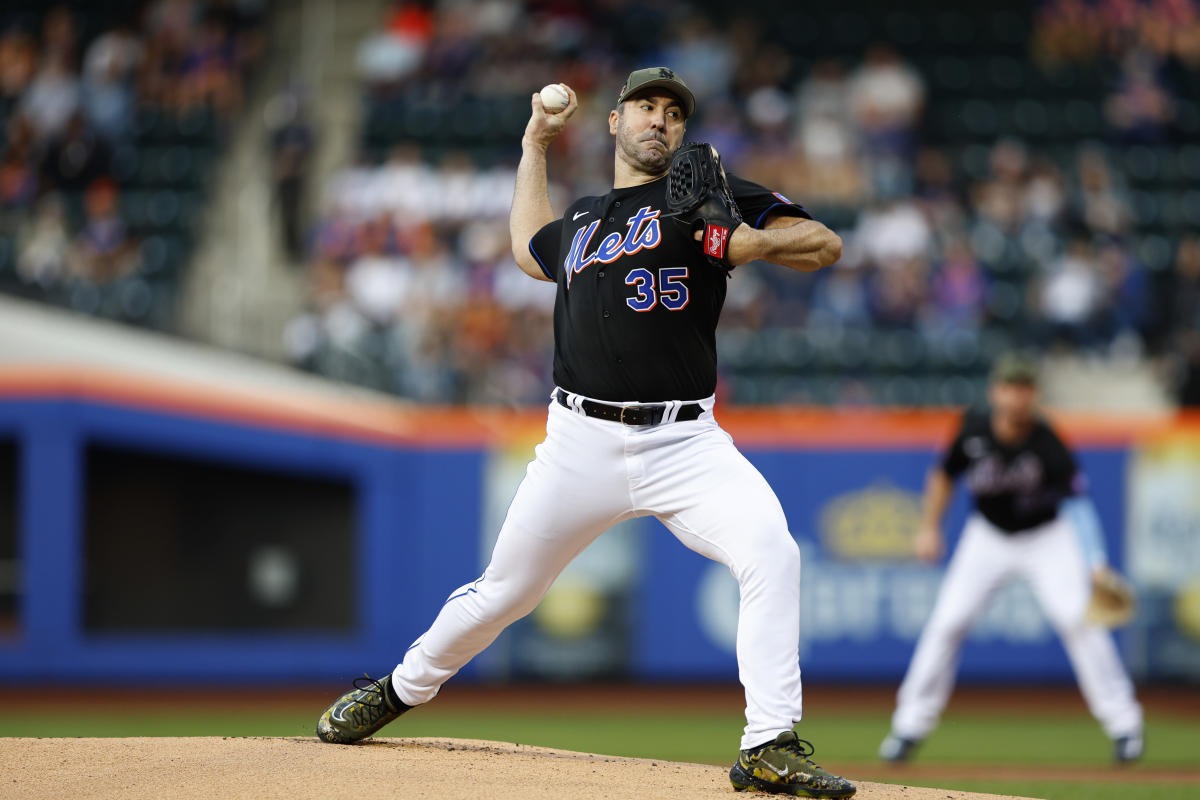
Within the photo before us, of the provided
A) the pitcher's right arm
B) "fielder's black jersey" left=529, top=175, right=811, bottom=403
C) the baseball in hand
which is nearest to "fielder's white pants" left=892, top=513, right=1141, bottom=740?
"fielder's black jersey" left=529, top=175, right=811, bottom=403

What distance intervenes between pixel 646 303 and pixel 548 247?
0.48 meters

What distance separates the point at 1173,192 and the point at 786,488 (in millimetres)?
5045

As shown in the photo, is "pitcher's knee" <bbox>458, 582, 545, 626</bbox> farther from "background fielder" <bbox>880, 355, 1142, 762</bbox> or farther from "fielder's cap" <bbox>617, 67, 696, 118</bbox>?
"background fielder" <bbox>880, 355, 1142, 762</bbox>

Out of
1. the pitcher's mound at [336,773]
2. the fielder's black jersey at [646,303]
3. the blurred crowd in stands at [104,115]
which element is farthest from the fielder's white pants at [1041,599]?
the blurred crowd in stands at [104,115]

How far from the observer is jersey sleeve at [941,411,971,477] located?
6.71 m

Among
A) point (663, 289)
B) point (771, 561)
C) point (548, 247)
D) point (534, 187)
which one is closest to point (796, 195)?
point (534, 187)

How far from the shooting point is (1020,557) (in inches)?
261

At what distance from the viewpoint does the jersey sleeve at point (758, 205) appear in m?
3.82

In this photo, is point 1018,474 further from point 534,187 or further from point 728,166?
point 728,166

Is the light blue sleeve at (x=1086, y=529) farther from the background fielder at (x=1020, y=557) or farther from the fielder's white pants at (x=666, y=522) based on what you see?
the fielder's white pants at (x=666, y=522)

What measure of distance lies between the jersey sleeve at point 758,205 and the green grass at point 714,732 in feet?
9.20

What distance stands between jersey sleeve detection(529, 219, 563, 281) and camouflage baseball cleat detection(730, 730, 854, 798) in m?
1.45

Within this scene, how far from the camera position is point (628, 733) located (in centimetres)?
766

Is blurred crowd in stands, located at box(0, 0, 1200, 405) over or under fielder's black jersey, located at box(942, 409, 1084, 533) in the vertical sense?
over
